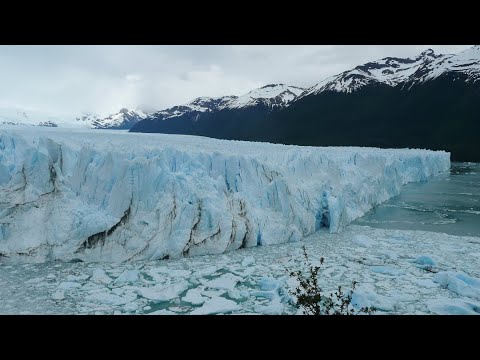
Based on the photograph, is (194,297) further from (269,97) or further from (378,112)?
(269,97)

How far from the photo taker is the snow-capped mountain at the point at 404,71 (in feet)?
215

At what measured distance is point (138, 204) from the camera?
725cm

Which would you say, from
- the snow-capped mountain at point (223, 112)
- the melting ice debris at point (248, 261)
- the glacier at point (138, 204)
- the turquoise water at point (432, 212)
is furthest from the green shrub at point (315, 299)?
the snow-capped mountain at point (223, 112)

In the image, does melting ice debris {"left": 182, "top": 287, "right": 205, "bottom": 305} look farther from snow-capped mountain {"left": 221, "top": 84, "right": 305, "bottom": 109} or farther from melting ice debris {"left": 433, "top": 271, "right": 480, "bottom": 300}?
snow-capped mountain {"left": 221, "top": 84, "right": 305, "bottom": 109}

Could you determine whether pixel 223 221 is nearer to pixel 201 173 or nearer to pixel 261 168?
pixel 201 173

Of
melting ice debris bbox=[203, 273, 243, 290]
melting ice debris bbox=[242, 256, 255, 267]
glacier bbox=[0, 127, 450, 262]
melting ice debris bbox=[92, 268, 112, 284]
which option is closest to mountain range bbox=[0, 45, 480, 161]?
glacier bbox=[0, 127, 450, 262]

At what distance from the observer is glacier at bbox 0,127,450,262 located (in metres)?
6.61

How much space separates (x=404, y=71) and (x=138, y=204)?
9112 cm

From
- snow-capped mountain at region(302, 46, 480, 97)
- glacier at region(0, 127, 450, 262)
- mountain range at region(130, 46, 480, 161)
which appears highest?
snow-capped mountain at region(302, 46, 480, 97)

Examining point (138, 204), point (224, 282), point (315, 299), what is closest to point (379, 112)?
point (138, 204)

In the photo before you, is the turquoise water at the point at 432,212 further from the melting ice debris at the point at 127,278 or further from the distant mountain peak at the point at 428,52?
the distant mountain peak at the point at 428,52
